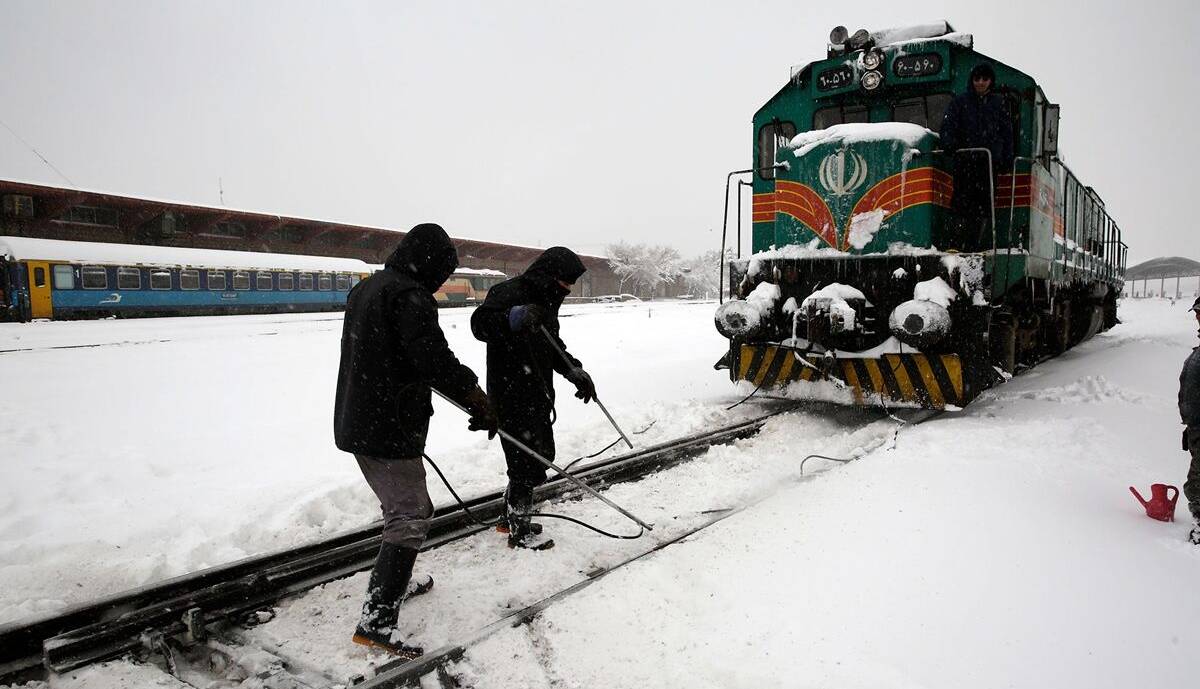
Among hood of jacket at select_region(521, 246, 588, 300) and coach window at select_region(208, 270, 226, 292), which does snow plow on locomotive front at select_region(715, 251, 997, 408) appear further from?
coach window at select_region(208, 270, 226, 292)

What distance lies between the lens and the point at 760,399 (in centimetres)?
852

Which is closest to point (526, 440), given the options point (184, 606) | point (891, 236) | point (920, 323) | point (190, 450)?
point (184, 606)

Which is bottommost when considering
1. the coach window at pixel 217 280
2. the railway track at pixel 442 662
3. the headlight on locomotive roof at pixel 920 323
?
the railway track at pixel 442 662

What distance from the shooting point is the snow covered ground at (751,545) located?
107 inches

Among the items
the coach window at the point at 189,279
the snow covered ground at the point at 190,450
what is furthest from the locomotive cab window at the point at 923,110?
the coach window at the point at 189,279

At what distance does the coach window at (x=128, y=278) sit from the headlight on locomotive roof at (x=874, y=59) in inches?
1126

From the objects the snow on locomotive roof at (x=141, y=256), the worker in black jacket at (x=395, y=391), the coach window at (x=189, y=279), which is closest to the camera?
the worker in black jacket at (x=395, y=391)

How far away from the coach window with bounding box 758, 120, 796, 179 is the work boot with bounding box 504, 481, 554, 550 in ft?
18.4

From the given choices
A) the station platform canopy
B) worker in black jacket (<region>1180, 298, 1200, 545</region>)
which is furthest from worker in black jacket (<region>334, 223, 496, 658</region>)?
the station platform canopy

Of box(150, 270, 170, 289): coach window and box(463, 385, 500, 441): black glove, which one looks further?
box(150, 270, 170, 289): coach window

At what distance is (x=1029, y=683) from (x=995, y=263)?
517 cm

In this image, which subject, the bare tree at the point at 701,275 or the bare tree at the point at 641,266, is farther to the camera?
the bare tree at the point at 701,275

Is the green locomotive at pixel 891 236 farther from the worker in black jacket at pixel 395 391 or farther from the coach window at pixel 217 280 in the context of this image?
the coach window at pixel 217 280

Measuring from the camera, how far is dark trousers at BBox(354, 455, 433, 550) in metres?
3.00
